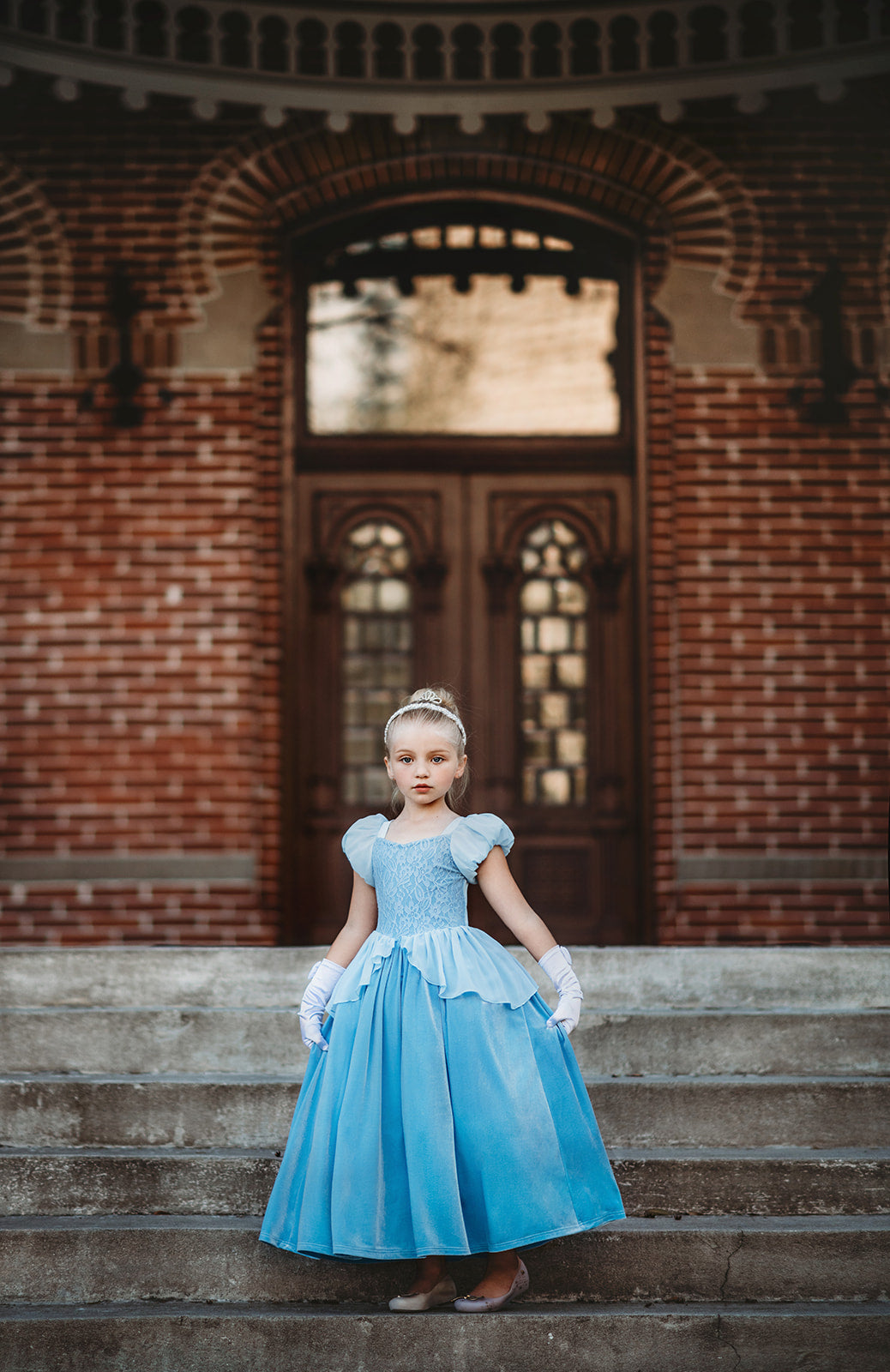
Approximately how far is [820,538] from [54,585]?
372 centimetres

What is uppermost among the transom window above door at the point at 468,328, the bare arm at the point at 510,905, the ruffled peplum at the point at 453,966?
the transom window above door at the point at 468,328

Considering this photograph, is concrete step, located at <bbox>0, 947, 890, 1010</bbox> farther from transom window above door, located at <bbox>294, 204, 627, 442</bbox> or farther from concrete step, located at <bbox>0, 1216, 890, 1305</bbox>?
transom window above door, located at <bbox>294, 204, 627, 442</bbox>

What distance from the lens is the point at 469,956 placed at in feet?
9.68

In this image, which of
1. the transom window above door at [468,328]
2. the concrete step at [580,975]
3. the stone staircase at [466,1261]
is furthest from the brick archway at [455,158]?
the stone staircase at [466,1261]

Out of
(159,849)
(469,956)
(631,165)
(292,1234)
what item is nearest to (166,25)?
(631,165)

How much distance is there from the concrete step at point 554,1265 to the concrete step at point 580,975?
1.06m

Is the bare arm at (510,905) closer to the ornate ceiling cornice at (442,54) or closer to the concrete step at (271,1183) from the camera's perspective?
the concrete step at (271,1183)

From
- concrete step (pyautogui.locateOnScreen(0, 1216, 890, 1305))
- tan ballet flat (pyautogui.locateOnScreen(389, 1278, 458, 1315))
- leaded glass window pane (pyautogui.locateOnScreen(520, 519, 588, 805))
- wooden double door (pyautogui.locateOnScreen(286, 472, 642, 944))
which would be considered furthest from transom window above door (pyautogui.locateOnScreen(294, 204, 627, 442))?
tan ballet flat (pyautogui.locateOnScreen(389, 1278, 458, 1315))

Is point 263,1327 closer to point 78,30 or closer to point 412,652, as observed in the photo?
point 412,652

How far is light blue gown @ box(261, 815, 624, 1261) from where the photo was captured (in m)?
2.76

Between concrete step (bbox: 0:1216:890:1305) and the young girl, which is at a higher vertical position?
the young girl

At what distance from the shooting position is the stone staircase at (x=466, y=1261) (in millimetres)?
2920

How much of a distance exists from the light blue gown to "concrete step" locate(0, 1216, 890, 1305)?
19 centimetres

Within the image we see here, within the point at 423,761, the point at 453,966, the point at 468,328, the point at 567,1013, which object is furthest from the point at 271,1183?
the point at 468,328
